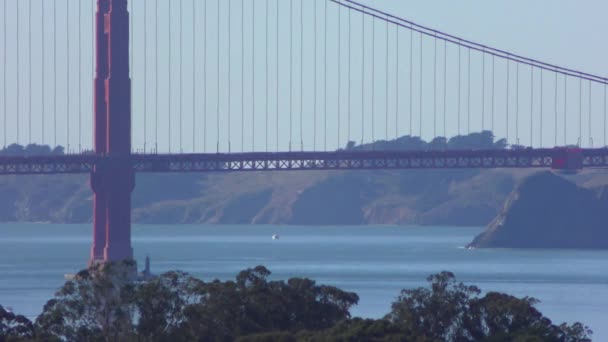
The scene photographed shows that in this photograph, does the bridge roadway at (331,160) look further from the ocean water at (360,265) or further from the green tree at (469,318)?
the green tree at (469,318)

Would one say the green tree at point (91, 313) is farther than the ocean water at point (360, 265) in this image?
No

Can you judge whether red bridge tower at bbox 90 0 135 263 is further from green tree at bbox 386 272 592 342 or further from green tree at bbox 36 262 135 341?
green tree at bbox 386 272 592 342

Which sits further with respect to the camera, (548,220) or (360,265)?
(548,220)

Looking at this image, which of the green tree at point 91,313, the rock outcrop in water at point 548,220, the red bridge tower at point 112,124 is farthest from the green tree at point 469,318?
the rock outcrop in water at point 548,220

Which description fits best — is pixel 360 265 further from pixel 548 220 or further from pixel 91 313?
pixel 91 313

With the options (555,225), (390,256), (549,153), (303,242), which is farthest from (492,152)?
(303,242)

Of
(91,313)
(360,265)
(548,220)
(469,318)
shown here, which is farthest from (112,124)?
(548,220)
